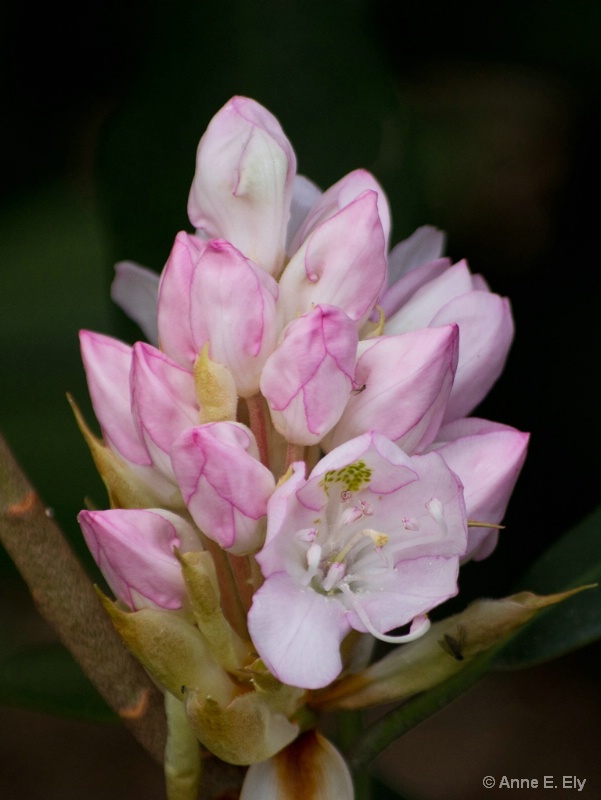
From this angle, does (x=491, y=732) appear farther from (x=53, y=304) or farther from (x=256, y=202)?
(x=256, y=202)

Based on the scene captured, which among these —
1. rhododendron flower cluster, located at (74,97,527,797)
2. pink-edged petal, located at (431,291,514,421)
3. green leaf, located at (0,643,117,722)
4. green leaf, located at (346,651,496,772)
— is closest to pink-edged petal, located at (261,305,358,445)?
rhododendron flower cluster, located at (74,97,527,797)

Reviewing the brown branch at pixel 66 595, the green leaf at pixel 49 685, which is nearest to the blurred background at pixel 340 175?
the green leaf at pixel 49 685

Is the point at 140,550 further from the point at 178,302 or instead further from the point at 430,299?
the point at 430,299

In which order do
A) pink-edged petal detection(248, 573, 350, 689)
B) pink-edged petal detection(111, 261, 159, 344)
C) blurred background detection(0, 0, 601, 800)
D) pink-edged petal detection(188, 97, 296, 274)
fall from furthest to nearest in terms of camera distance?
blurred background detection(0, 0, 601, 800) < pink-edged petal detection(111, 261, 159, 344) < pink-edged petal detection(188, 97, 296, 274) < pink-edged petal detection(248, 573, 350, 689)

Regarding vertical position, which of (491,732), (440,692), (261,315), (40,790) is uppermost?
(261,315)

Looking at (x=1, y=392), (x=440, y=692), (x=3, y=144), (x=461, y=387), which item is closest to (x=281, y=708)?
(x=440, y=692)

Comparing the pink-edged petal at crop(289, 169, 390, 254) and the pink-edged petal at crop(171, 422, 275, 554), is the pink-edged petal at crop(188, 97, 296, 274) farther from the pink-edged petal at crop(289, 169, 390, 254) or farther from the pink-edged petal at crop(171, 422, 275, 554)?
the pink-edged petal at crop(171, 422, 275, 554)

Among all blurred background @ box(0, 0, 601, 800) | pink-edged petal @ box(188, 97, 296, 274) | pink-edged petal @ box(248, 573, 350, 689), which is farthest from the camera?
blurred background @ box(0, 0, 601, 800)
